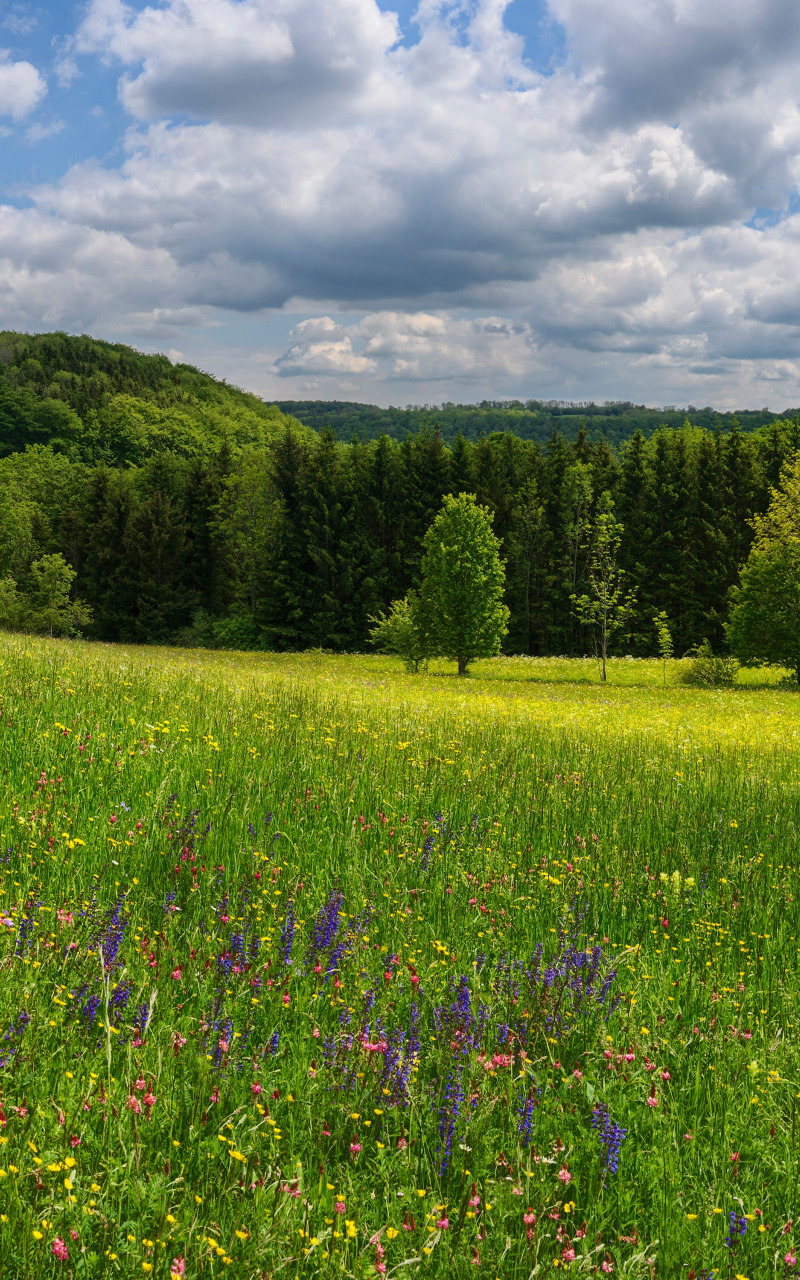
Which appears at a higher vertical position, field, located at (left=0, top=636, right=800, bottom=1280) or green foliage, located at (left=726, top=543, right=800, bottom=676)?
green foliage, located at (left=726, top=543, right=800, bottom=676)

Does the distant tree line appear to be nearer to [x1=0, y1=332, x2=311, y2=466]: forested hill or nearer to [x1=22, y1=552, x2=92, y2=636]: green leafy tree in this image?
[x1=22, y1=552, x2=92, y2=636]: green leafy tree

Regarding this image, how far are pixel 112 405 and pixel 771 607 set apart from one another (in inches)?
4210

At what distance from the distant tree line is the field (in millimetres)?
51886

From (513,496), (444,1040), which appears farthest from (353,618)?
(444,1040)

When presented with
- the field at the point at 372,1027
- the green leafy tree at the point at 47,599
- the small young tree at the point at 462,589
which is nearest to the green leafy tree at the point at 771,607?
the small young tree at the point at 462,589

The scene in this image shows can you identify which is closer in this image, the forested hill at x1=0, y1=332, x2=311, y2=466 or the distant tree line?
the distant tree line

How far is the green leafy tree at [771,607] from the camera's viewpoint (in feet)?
110

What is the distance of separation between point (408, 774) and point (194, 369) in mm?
197871

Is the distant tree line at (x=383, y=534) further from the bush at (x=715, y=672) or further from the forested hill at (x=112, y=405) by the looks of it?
the bush at (x=715, y=672)

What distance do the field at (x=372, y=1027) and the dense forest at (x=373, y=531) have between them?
52080 mm

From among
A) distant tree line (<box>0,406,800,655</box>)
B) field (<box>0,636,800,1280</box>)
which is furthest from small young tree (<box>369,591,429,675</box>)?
field (<box>0,636,800,1280</box>)

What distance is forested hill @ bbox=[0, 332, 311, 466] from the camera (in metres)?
102

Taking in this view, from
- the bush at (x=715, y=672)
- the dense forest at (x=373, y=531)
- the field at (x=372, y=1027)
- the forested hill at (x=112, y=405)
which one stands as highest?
the forested hill at (x=112, y=405)

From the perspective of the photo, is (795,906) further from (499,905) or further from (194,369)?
(194,369)
